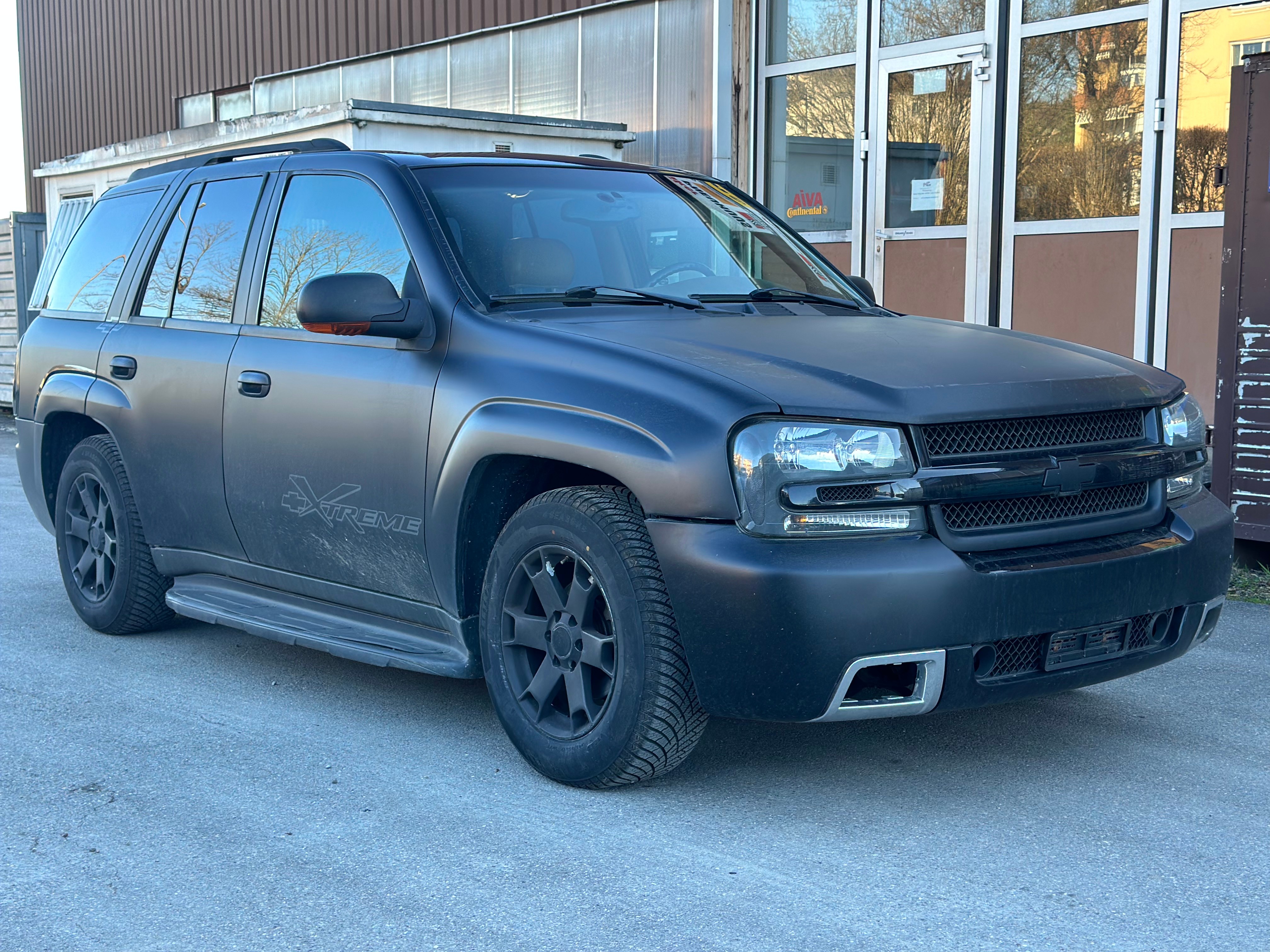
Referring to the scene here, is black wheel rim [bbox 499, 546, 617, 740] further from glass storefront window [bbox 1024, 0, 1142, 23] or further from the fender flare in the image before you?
glass storefront window [bbox 1024, 0, 1142, 23]

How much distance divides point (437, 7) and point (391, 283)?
478 inches

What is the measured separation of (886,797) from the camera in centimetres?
380

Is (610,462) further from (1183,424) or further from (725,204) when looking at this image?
(725,204)

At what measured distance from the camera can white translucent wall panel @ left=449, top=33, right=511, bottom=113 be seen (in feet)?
48.6

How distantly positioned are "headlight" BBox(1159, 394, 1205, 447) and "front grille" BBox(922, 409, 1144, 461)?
143mm

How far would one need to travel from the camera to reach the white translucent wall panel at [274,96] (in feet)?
58.1

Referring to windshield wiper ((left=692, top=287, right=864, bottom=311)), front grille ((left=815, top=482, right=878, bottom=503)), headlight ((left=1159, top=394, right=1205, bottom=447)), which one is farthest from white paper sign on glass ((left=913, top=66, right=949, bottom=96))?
front grille ((left=815, top=482, right=878, bottom=503))

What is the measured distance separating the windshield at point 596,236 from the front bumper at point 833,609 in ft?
3.97

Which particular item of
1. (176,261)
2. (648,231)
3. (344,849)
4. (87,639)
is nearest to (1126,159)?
(648,231)

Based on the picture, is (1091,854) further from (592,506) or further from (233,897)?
(233,897)

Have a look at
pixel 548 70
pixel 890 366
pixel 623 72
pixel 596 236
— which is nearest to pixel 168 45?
pixel 548 70

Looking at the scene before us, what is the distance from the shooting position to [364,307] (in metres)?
4.11

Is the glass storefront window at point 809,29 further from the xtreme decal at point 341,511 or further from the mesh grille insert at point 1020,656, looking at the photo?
the mesh grille insert at point 1020,656

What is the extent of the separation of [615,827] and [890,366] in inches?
53.6
